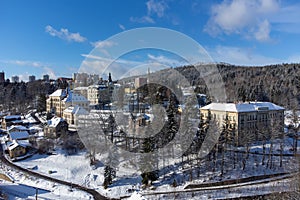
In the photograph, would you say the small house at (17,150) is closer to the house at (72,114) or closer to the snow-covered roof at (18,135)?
the snow-covered roof at (18,135)

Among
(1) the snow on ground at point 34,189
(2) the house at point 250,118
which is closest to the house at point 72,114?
(1) the snow on ground at point 34,189

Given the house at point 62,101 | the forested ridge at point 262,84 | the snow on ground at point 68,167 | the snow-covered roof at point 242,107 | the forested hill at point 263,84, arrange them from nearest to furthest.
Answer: the snow on ground at point 68,167 < the snow-covered roof at point 242,107 < the house at point 62,101 < the forested ridge at point 262,84 < the forested hill at point 263,84

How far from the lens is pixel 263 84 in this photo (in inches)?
1591

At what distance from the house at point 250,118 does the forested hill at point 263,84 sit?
2667mm

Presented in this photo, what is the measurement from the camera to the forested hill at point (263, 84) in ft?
90.8

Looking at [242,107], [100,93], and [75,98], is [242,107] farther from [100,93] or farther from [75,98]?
[75,98]

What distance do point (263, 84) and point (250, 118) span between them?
2617 cm

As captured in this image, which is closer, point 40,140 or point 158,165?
point 158,165

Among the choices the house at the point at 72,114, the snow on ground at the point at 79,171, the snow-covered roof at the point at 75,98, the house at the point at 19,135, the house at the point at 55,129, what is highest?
the snow-covered roof at the point at 75,98

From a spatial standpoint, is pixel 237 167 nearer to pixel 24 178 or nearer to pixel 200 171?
pixel 200 171

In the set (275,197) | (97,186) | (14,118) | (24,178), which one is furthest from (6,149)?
(275,197)

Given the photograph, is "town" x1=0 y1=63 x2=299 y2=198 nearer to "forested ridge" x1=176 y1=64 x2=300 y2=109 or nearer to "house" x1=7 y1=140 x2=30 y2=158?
"house" x1=7 y1=140 x2=30 y2=158

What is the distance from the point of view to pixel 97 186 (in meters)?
11.9

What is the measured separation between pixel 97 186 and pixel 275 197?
748 centimetres
